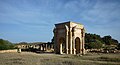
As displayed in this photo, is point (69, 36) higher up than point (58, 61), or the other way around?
Answer: point (69, 36)

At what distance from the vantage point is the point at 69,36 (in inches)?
1128

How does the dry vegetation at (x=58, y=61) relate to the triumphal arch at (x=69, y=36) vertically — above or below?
below

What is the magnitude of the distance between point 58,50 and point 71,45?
12.0ft

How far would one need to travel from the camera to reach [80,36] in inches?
1225

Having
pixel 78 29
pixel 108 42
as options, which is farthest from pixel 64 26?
pixel 108 42

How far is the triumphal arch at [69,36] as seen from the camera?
2828 cm

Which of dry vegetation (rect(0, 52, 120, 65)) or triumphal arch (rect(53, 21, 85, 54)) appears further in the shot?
triumphal arch (rect(53, 21, 85, 54))

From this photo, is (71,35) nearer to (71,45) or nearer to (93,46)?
(71,45)

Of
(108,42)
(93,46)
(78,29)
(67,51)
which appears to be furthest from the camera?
(108,42)

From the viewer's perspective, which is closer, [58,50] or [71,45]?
[71,45]

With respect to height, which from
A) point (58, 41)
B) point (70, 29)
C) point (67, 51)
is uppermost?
point (70, 29)

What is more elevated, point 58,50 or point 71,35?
point 71,35

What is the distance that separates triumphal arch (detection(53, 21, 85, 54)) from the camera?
2828cm

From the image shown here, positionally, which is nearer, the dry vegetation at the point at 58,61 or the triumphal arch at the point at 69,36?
the dry vegetation at the point at 58,61
